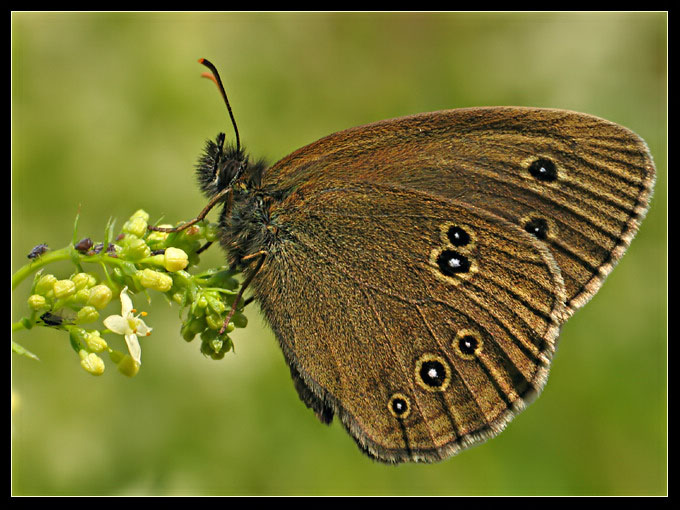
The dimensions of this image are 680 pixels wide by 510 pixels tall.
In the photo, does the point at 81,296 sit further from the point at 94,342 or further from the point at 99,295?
the point at 94,342

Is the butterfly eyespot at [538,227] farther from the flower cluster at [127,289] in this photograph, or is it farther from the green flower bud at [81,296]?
the green flower bud at [81,296]

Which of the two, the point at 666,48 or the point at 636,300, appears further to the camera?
the point at 666,48

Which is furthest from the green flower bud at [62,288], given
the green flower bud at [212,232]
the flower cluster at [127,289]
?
the green flower bud at [212,232]

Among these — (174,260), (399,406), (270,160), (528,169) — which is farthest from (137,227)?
(528,169)

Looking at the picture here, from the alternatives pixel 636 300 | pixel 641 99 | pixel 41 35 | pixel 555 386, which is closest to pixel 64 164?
pixel 41 35

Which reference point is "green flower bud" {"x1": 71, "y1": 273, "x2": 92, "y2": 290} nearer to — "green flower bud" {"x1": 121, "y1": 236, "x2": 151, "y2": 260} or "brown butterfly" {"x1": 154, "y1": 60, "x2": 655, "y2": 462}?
"green flower bud" {"x1": 121, "y1": 236, "x2": 151, "y2": 260}

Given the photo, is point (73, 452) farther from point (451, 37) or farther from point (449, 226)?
point (451, 37)

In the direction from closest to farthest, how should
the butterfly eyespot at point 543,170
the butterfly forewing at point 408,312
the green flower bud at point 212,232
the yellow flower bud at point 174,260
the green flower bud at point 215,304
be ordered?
the yellow flower bud at point 174,260
the green flower bud at point 215,304
the butterfly forewing at point 408,312
the green flower bud at point 212,232
the butterfly eyespot at point 543,170

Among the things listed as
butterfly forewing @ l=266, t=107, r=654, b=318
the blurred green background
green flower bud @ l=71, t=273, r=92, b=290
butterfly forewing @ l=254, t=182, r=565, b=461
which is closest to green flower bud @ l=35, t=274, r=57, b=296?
green flower bud @ l=71, t=273, r=92, b=290
